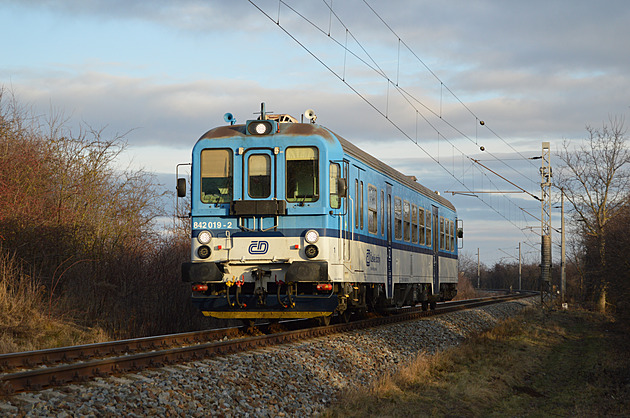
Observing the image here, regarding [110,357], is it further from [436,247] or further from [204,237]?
[436,247]

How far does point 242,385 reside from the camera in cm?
839

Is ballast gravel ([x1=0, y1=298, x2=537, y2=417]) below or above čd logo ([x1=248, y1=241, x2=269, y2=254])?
below

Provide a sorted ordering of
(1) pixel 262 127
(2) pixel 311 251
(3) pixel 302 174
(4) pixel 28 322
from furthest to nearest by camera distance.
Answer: (1) pixel 262 127
(3) pixel 302 174
(2) pixel 311 251
(4) pixel 28 322

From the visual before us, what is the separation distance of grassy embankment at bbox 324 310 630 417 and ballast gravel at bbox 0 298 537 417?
47 centimetres

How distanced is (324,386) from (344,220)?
13.1ft

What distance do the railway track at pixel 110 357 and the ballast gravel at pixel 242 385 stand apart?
0.23 meters

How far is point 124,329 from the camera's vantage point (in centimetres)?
1323

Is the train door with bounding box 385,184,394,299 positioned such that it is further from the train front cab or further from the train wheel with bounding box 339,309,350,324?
the train front cab

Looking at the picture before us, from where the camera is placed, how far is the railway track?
7234mm

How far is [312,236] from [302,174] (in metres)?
1.18

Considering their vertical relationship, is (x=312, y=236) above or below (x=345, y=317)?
above

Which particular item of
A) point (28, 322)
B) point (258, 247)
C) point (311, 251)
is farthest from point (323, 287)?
point (28, 322)

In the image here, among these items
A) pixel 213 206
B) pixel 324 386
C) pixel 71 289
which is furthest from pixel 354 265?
pixel 71 289

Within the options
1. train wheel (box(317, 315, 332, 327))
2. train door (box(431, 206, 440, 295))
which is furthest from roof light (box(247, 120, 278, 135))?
train door (box(431, 206, 440, 295))
